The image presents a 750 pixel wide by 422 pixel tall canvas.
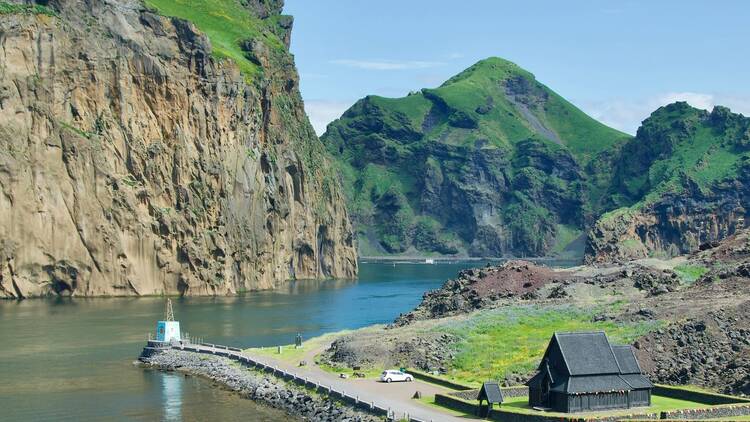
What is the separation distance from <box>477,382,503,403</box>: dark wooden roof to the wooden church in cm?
365

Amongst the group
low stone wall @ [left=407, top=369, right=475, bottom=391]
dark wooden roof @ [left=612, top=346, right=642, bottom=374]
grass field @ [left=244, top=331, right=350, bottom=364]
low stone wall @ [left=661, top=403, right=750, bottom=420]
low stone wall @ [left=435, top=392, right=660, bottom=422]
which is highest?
dark wooden roof @ [left=612, top=346, right=642, bottom=374]

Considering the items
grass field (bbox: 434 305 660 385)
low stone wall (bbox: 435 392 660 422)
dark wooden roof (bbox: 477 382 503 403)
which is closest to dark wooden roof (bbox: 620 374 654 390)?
low stone wall (bbox: 435 392 660 422)

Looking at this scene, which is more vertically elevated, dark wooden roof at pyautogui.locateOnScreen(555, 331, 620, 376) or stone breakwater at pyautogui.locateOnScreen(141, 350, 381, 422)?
dark wooden roof at pyautogui.locateOnScreen(555, 331, 620, 376)

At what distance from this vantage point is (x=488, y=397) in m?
93.8

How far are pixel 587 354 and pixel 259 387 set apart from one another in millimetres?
36719

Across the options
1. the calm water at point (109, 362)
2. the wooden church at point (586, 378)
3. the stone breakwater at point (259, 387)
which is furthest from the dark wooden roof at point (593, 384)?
the calm water at point (109, 362)

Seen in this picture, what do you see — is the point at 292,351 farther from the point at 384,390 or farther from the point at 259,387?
the point at 384,390

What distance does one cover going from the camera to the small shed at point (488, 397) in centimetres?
9394

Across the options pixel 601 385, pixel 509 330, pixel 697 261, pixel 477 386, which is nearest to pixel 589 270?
pixel 697 261

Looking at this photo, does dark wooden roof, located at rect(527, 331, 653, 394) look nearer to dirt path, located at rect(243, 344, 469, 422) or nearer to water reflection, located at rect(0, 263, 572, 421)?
dirt path, located at rect(243, 344, 469, 422)

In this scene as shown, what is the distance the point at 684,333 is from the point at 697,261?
168 ft

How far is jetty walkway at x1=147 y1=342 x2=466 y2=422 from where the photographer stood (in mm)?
96062

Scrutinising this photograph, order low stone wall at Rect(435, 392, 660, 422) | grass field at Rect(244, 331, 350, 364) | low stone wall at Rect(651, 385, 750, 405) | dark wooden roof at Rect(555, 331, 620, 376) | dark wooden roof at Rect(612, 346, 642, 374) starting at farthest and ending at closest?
grass field at Rect(244, 331, 350, 364)
low stone wall at Rect(651, 385, 750, 405)
dark wooden roof at Rect(612, 346, 642, 374)
dark wooden roof at Rect(555, 331, 620, 376)
low stone wall at Rect(435, 392, 660, 422)

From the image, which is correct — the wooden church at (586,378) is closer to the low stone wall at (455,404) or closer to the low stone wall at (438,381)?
the low stone wall at (455,404)
